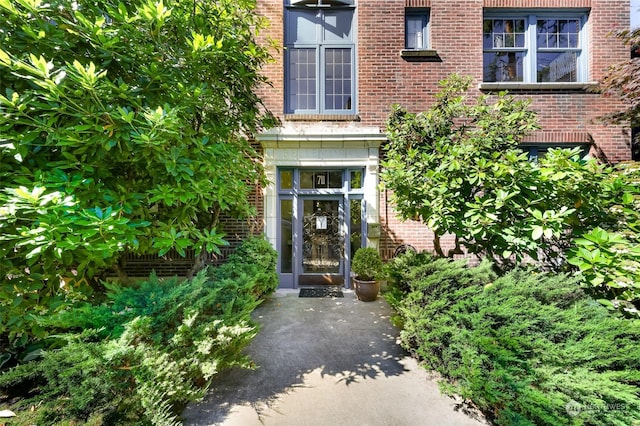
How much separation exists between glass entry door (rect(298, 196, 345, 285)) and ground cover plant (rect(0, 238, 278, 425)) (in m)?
3.40

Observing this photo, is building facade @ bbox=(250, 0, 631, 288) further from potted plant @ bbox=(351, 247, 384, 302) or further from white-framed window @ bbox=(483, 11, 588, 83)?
potted plant @ bbox=(351, 247, 384, 302)

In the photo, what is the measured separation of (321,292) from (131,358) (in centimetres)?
421

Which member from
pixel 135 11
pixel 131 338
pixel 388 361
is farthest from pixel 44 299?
pixel 388 361

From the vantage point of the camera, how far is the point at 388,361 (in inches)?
130

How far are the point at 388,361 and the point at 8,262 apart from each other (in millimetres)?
4066

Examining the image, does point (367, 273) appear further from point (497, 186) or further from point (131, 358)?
point (131, 358)

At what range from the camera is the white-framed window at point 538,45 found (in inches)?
254

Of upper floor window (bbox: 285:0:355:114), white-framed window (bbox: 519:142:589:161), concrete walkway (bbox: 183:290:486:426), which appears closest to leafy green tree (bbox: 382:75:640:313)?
concrete walkway (bbox: 183:290:486:426)

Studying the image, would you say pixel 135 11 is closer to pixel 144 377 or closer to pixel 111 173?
pixel 111 173

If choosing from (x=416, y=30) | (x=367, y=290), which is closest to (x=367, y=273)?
(x=367, y=290)

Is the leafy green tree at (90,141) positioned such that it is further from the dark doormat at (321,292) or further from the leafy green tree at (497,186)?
the dark doormat at (321,292)

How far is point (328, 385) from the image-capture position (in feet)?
9.35

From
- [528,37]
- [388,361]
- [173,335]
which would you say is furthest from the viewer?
[528,37]

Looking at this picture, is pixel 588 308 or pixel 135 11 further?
pixel 135 11
